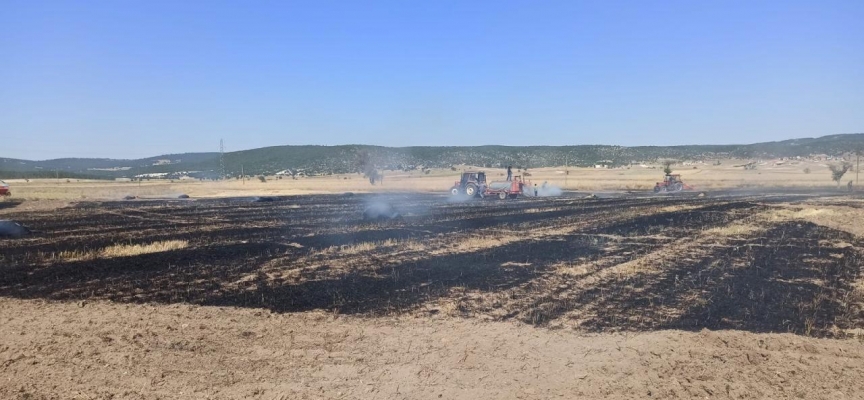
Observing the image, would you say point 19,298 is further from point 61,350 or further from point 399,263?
point 399,263

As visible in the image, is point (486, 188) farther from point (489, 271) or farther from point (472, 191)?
point (489, 271)

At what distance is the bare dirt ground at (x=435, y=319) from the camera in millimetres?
6234

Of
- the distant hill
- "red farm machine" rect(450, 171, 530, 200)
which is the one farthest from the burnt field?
the distant hill

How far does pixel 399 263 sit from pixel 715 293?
668 cm

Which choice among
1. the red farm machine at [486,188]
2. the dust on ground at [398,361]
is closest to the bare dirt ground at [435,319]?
the dust on ground at [398,361]

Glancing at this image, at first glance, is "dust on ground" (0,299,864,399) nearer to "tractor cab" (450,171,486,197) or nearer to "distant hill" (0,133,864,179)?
"tractor cab" (450,171,486,197)

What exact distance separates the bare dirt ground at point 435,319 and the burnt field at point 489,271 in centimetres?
7

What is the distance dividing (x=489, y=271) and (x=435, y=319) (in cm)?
403

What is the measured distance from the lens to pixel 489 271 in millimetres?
12367

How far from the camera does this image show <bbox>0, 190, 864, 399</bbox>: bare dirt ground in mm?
6234

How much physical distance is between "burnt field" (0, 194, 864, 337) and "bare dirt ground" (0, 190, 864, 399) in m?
0.07

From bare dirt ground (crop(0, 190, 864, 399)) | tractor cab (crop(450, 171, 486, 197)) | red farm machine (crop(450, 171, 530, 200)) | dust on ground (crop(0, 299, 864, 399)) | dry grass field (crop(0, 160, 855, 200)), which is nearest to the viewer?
dust on ground (crop(0, 299, 864, 399))

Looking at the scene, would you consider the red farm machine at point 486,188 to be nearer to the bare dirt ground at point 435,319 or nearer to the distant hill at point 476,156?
the bare dirt ground at point 435,319

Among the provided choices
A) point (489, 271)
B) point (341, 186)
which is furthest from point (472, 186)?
point (489, 271)
